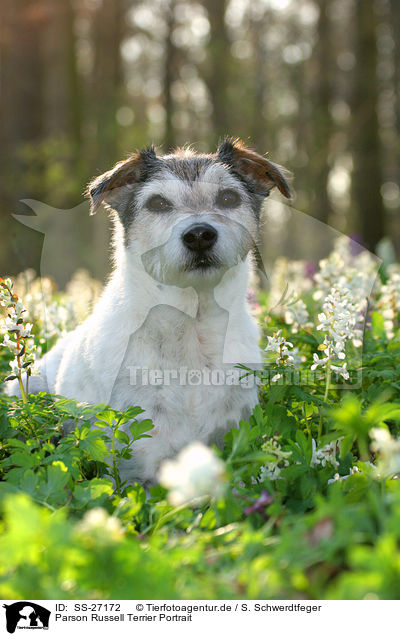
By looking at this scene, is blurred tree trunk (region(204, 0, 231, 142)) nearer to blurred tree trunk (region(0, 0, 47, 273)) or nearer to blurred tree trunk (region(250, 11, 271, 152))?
blurred tree trunk (region(250, 11, 271, 152))

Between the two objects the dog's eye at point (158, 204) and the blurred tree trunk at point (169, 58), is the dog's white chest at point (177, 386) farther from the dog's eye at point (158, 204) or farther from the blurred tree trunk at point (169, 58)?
the blurred tree trunk at point (169, 58)

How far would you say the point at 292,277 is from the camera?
720 cm

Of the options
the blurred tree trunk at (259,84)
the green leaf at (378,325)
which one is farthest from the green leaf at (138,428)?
the blurred tree trunk at (259,84)

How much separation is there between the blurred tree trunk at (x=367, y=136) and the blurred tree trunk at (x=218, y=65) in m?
3.61

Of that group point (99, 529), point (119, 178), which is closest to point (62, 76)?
point (119, 178)

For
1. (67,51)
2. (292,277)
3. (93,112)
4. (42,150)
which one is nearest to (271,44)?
(93,112)

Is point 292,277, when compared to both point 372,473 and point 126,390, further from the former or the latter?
point 372,473

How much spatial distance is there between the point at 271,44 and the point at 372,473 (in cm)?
2445

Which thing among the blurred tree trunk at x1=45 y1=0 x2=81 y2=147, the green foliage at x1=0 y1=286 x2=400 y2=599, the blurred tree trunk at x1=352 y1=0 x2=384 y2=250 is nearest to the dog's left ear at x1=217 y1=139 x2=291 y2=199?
the green foliage at x1=0 y1=286 x2=400 y2=599

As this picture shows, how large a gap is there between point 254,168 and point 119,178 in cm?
98

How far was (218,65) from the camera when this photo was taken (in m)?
17.1

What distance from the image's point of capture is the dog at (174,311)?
366 cm
